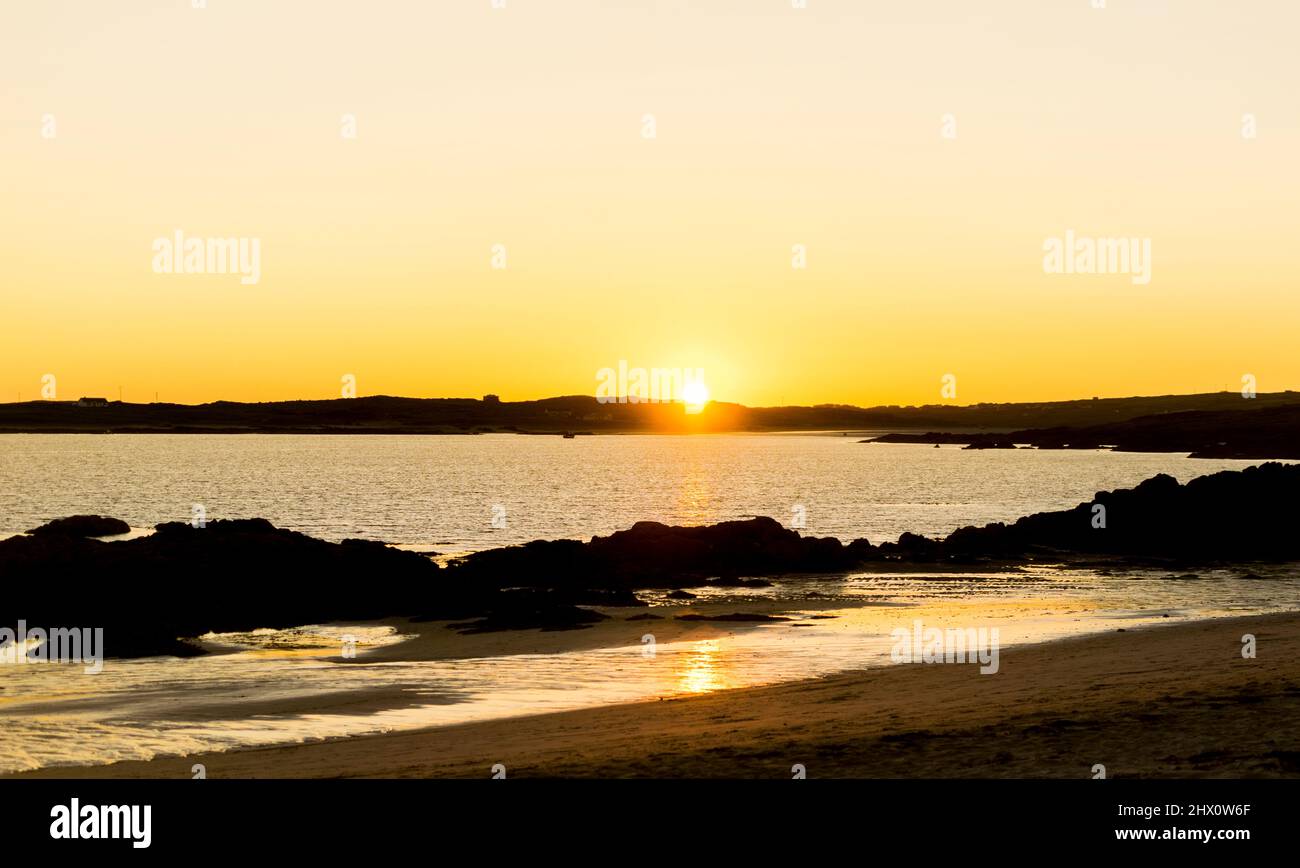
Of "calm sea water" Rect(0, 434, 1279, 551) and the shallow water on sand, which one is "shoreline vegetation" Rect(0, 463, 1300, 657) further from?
"calm sea water" Rect(0, 434, 1279, 551)

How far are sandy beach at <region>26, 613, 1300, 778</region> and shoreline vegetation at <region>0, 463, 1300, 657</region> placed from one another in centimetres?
1271

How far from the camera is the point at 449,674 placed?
25391mm

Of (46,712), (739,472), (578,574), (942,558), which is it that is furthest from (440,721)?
(739,472)

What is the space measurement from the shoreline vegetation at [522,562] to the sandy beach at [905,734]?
12710mm

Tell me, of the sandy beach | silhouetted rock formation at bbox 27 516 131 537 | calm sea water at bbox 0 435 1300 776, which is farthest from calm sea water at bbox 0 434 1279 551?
the sandy beach

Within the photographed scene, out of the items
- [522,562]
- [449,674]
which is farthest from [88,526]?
[449,674]

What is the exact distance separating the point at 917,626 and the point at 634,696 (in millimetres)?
11978

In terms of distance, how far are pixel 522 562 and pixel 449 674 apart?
58.5 feet

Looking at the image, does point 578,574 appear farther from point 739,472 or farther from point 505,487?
point 739,472

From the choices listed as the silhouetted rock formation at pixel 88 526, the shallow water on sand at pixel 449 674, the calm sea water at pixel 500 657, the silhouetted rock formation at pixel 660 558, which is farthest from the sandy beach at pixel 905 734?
the silhouetted rock formation at pixel 88 526

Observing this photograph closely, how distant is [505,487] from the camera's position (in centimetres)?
12138

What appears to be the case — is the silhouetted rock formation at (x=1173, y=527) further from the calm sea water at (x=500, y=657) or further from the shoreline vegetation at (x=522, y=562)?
the calm sea water at (x=500, y=657)

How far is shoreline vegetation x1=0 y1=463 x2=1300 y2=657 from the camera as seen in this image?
32844 millimetres

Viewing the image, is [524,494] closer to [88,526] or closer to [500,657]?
[88,526]
